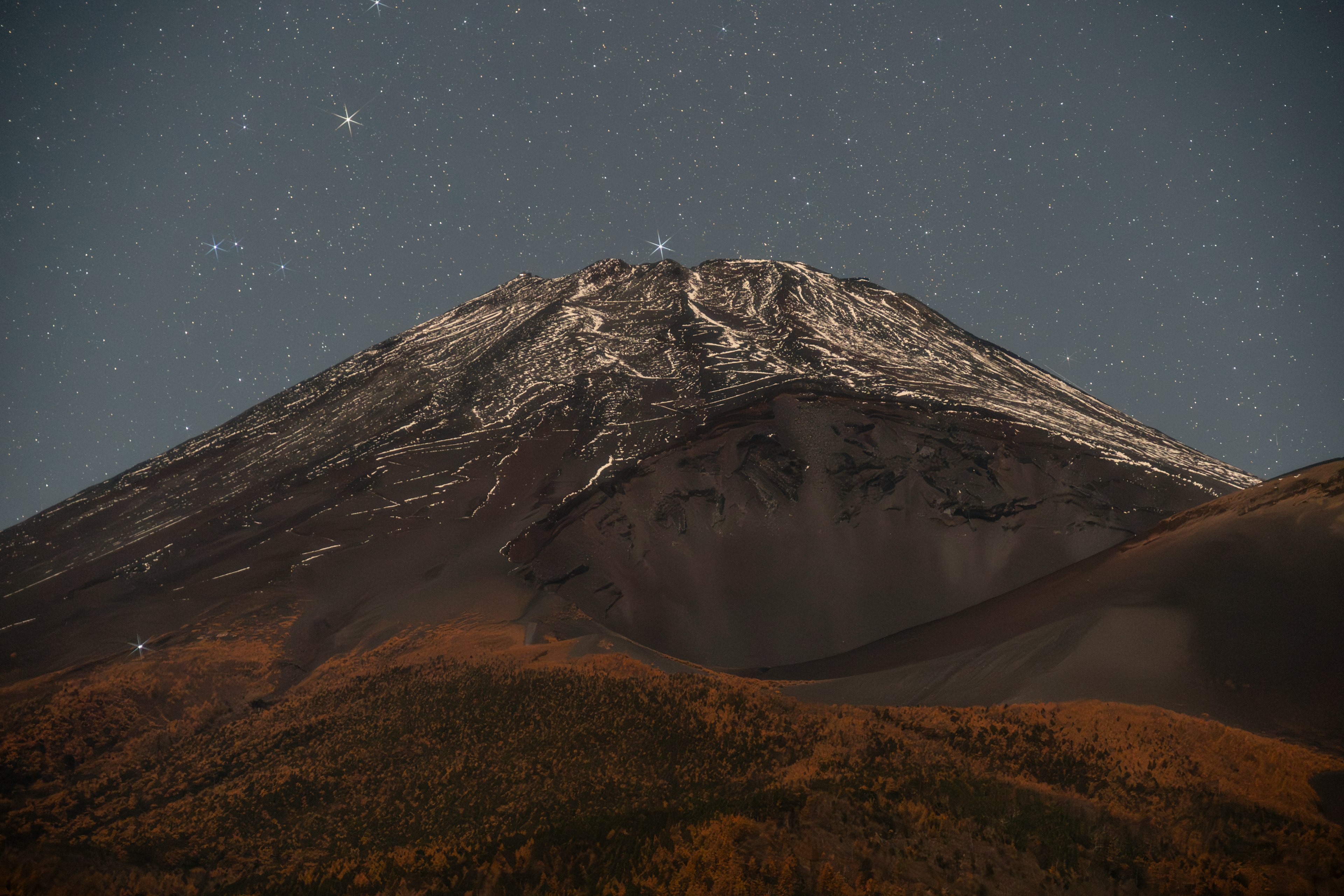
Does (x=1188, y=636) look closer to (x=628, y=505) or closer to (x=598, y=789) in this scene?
(x=598, y=789)

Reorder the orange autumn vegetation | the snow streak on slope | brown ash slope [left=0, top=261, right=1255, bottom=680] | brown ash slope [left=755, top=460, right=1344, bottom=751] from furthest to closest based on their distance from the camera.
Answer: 1. the snow streak on slope
2. brown ash slope [left=0, top=261, right=1255, bottom=680]
3. brown ash slope [left=755, top=460, right=1344, bottom=751]
4. the orange autumn vegetation

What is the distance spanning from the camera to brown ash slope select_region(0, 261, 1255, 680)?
1945 cm

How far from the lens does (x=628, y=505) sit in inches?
907

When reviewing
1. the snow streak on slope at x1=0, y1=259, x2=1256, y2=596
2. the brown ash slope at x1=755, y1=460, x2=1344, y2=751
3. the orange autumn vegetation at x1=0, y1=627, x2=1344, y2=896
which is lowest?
the brown ash slope at x1=755, y1=460, x2=1344, y2=751

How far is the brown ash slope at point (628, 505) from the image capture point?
1945 centimetres

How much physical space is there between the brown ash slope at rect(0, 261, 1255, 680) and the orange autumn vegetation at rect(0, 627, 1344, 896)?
11.4ft

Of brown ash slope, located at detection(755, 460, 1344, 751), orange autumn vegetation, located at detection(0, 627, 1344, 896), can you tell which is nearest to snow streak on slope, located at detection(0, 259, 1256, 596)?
brown ash slope, located at detection(755, 460, 1344, 751)

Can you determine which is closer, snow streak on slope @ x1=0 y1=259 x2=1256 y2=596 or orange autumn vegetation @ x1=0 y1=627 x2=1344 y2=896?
orange autumn vegetation @ x1=0 y1=627 x2=1344 y2=896

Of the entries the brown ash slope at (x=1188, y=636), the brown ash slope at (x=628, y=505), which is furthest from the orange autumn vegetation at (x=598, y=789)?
the brown ash slope at (x=628, y=505)

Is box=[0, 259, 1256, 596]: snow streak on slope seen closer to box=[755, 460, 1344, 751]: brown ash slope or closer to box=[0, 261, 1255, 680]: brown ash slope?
box=[0, 261, 1255, 680]: brown ash slope

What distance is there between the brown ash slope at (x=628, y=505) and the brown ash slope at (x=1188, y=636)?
3.53 meters

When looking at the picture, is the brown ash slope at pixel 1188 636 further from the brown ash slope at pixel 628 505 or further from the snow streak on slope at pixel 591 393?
the snow streak on slope at pixel 591 393

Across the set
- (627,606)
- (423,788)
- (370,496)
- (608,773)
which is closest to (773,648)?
(627,606)

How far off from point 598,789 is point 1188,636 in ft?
37.3
